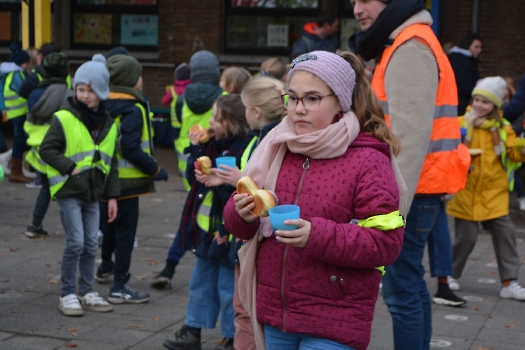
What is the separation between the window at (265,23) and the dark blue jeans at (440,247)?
10801mm

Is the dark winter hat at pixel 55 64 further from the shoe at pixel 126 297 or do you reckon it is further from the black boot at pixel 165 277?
the shoe at pixel 126 297

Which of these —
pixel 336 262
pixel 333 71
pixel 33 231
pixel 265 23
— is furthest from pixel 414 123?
pixel 265 23

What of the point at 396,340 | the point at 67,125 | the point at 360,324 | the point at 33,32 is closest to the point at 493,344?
the point at 396,340

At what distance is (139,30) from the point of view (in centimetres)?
1777

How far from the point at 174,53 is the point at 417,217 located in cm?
1337

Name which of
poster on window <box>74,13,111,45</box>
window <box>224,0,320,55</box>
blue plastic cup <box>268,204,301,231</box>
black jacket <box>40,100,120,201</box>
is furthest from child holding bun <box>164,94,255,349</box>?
poster on window <box>74,13,111,45</box>

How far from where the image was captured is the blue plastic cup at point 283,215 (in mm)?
2953

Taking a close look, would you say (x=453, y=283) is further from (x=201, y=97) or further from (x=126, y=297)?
(x=126, y=297)

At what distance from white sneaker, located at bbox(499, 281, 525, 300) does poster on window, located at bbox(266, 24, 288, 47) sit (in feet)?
34.9

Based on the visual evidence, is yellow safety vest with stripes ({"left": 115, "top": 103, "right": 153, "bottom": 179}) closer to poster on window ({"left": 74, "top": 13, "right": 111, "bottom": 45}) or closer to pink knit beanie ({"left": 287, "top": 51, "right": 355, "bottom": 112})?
pink knit beanie ({"left": 287, "top": 51, "right": 355, "bottom": 112})

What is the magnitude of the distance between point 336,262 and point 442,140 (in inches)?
63.9

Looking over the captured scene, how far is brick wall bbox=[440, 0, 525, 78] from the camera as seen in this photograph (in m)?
15.3

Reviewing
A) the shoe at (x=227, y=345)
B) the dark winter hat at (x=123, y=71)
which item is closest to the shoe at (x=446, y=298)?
the shoe at (x=227, y=345)

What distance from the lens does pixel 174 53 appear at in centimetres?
1727
